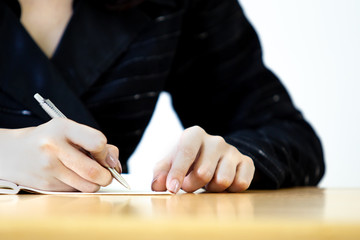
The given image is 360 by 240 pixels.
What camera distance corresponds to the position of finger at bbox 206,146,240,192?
0.60 metres

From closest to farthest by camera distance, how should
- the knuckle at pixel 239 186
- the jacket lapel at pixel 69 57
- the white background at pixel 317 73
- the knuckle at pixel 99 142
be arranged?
1. the knuckle at pixel 99 142
2. the knuckle at pixel 239 186
3. the jacket lapel at pixel 69 57
4. the white background at pixel 317 73

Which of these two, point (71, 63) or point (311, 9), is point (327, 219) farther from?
point (311, 9)

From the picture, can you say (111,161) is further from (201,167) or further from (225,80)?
(225,80)

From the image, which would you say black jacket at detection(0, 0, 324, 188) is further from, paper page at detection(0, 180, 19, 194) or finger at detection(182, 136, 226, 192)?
paper page at detection(0, 180, 19, 194)

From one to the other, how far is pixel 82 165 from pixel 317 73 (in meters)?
2.03

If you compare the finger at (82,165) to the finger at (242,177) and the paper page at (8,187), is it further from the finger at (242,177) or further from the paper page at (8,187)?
the finger at (242,177)

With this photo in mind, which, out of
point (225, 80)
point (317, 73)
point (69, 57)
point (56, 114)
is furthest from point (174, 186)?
point (317, 73)

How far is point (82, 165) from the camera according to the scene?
1.78ft

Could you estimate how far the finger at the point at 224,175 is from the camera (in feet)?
1.98

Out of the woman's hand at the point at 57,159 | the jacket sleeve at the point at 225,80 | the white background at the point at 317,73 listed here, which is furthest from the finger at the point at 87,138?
the white background at the point at 317,73

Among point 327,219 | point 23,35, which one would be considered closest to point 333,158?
point 23,35

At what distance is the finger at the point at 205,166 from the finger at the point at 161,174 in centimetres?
2

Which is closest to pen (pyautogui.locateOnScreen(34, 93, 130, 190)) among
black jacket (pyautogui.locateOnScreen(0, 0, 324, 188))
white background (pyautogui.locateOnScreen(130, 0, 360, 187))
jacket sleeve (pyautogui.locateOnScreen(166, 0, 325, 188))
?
black jacket (pyautogui.locateOnScreen(0, 0, 324, 188))

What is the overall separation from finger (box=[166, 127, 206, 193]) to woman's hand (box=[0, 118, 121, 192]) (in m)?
0.06
